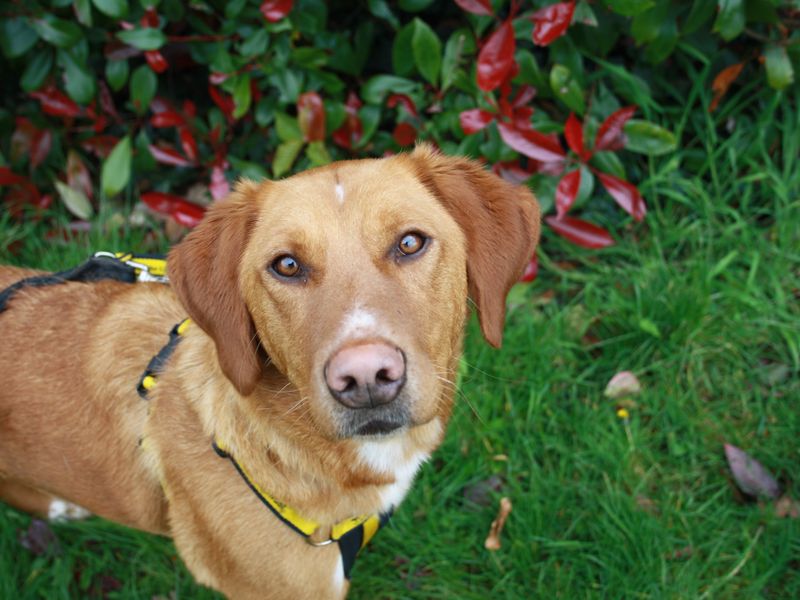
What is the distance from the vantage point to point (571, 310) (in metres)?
3.59

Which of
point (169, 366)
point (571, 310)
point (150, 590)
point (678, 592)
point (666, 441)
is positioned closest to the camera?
point (169, 366)

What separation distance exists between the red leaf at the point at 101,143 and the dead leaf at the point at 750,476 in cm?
321

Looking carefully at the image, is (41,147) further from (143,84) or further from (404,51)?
(404,51)

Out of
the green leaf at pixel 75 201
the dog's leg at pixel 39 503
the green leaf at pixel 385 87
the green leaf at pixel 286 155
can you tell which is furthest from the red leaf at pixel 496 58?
the dog's leg at pixel 39 503

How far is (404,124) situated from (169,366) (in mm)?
1600

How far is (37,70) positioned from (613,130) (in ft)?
8.60

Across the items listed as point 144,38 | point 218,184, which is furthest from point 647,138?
point 144,38

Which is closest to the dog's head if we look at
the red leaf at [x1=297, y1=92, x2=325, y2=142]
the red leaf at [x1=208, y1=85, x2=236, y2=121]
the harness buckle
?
the harness buckle

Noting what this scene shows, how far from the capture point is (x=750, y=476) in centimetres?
304

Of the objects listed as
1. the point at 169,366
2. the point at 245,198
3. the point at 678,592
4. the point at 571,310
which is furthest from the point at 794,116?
the point at 169,366

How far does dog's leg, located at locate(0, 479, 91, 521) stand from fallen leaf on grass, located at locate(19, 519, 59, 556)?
0.18 ft

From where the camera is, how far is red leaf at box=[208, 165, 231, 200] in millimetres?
3451

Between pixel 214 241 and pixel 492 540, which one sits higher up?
pixel 214 241

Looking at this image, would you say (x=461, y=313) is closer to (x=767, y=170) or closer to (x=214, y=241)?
(x=214, y=241)
